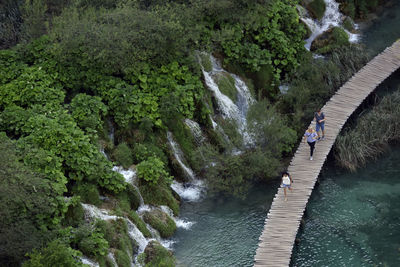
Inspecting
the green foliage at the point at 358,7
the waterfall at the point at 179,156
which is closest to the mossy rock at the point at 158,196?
the waterfall at the point at 179,156

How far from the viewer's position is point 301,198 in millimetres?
23359

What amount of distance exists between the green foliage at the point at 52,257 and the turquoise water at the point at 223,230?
4.72 meters

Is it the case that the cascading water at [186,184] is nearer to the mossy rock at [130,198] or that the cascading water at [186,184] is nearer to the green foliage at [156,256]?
the mossy rock at [130,198]

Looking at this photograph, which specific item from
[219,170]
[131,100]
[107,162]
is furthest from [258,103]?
[107,162]

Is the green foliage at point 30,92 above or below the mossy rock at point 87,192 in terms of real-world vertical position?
above

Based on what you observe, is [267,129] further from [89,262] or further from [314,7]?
[314,7]

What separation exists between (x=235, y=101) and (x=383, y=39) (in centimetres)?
1084

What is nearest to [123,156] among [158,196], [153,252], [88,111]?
[158,196]

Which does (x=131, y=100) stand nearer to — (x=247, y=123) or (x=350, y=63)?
(x=247, y=123)

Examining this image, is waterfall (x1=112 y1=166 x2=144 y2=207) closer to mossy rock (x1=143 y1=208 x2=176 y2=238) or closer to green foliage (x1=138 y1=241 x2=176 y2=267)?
mossy rock (x1=143 y1=208 x2=176 y2=238)

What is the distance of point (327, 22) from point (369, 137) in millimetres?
10144

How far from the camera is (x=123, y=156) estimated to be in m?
24.1

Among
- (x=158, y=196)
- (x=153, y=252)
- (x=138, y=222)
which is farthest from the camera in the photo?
(x=158, y=196)

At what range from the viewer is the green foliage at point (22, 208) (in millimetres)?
18500
